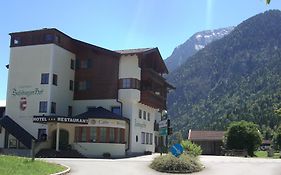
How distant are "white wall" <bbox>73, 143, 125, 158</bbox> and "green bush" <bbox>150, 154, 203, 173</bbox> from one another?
19.6m

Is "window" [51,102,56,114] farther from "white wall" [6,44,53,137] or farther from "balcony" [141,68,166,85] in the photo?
"balcony" [141,68,166,85]

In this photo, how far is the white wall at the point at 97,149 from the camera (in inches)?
1858

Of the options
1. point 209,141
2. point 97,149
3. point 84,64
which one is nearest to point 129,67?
point 84,64

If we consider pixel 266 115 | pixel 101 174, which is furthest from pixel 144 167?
pixel 266 115

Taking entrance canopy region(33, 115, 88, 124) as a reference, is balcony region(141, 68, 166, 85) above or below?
above

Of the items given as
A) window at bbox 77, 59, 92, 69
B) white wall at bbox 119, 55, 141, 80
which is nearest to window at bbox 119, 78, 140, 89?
white wall at bbox 119, 55, 141, 80

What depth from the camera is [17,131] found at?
49.7 metres

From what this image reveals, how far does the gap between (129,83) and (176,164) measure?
24.8 metres

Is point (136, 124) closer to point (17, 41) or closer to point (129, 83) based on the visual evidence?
point (129, 83)

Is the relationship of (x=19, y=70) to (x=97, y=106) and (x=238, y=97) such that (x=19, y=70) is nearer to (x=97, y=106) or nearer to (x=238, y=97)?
(x=97, y=106)

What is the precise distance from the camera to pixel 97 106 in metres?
52.3

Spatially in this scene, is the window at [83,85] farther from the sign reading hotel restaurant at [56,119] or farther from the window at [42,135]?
the sign reading hotel restaurant at [56,119]

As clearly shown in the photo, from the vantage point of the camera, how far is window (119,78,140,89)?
167ft

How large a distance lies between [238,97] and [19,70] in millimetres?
128390
